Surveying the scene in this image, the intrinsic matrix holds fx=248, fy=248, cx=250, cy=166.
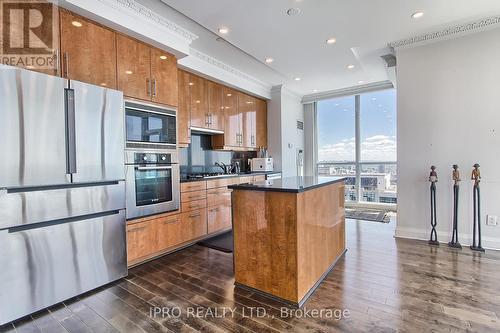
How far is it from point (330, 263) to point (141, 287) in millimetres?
1964

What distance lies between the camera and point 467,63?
3367 mm

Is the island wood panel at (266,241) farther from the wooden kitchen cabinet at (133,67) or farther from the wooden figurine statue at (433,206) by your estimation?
the wooden figurine statue at (433,206)

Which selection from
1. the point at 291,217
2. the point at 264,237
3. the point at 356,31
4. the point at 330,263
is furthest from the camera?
the point at 356,31

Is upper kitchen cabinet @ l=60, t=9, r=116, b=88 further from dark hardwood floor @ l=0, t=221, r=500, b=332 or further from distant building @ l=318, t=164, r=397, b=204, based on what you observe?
distant building @ l=318, t=164, r=397, b=204

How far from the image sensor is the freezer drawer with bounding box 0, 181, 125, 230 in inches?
74.5

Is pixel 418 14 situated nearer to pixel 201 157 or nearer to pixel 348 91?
pixel 348 91

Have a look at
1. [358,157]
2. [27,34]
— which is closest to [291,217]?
[27,34]

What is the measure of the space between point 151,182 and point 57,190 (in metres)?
1.04

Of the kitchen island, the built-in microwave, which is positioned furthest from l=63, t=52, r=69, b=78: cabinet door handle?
the kitchen island

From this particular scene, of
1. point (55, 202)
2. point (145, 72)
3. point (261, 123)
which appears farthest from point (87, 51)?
point (261, 123)

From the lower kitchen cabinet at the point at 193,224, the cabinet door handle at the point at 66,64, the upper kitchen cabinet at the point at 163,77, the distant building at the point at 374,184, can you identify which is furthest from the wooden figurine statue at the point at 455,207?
the cabinet door handle at the point at 66,64

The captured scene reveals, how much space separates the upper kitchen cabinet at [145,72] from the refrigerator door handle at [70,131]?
2.13 feet

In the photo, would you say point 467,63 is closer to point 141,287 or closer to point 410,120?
point 410,120

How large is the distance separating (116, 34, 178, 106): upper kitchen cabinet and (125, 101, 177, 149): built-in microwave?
0.12 m
